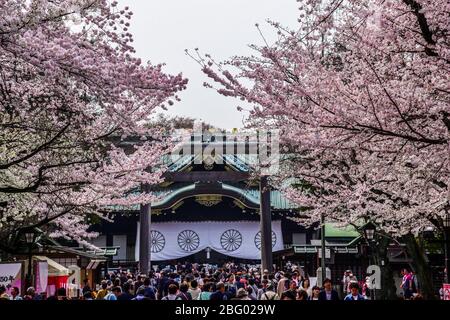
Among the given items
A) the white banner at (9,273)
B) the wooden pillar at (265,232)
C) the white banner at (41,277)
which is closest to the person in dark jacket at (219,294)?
the white banner at (9,273)

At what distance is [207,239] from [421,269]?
22884 mm

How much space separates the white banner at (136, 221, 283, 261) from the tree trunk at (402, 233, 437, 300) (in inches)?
853

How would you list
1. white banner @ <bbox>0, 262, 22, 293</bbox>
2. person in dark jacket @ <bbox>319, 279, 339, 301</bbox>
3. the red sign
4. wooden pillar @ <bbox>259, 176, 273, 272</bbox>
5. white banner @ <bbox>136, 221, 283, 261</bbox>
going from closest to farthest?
person in dark jacket @ <bbox>319, 279, 339, 301</bbox>, the red sign, white banner @ <bbox>0, 262, 22, 293</bbox>, wooden pillar @ <bbox>259, 176, 273, 272</bbox>, white banner @ <bbox>136, 221, 283, 261</bbox>

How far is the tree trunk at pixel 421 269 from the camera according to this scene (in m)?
13.2

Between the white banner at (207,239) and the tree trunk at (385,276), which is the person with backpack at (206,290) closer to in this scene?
the tree trunk at (385,276)

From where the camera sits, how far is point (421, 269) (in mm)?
13492

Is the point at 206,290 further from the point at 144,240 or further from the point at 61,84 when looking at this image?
the point at 144,240

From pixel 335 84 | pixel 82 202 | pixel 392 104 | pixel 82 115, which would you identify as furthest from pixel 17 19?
pixel 82 202

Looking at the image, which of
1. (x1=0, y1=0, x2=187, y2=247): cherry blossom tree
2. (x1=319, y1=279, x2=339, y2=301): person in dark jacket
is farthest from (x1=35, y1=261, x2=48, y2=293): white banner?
(x1=319, y1=279, x2=339, y2=301): person in dark jacket

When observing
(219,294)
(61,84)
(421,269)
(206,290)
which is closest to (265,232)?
(421,269)

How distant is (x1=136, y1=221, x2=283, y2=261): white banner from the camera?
35594 mm

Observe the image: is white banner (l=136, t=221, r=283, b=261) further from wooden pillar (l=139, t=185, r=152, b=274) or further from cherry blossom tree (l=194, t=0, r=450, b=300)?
cherry blossom tree (l=194, t=0, r=450, b=300)

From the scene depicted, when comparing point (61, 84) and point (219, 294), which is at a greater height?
point (61, 84)
